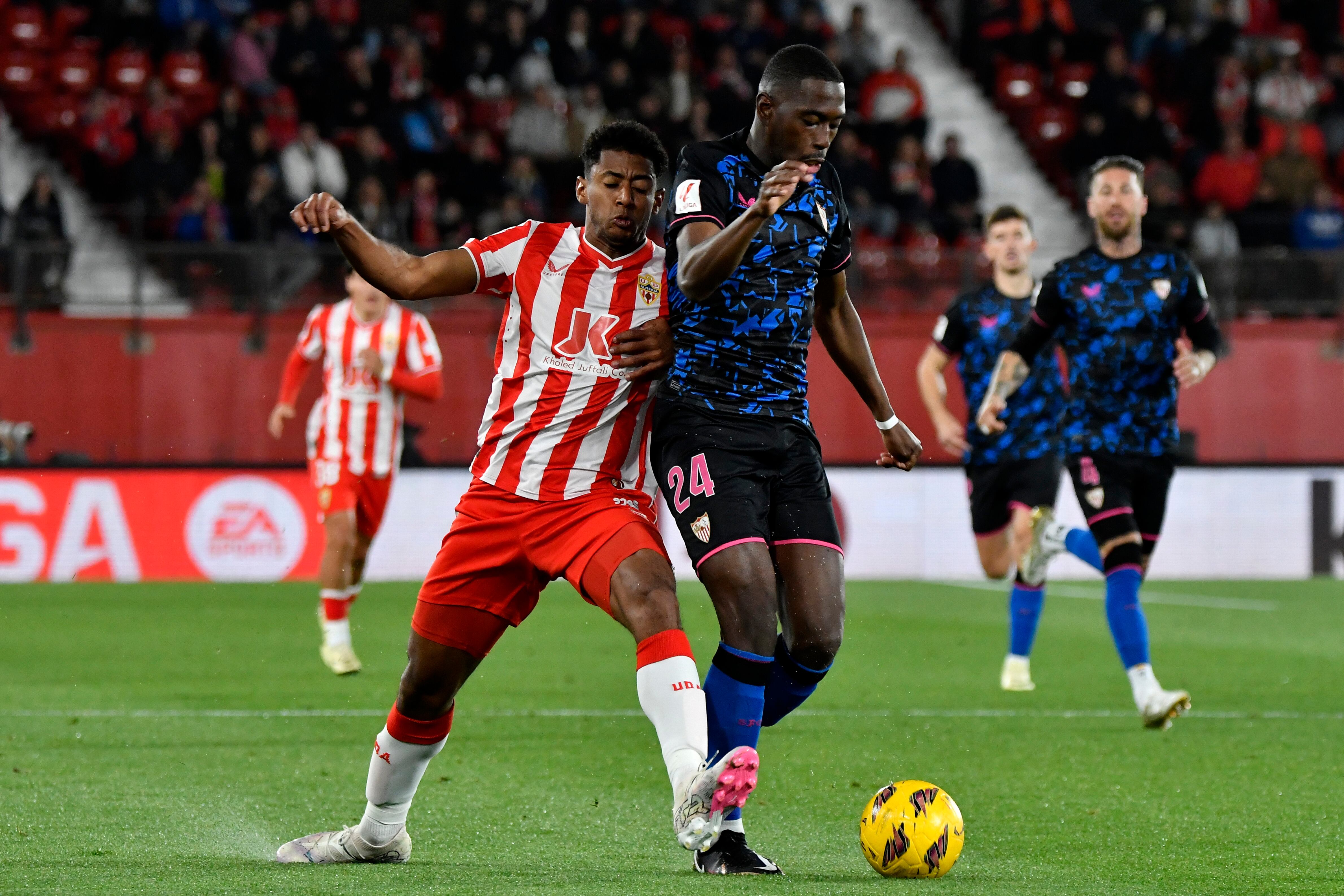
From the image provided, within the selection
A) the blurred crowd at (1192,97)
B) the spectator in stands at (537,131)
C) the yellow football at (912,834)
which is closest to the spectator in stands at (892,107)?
the blurred crowd at (1192,97)

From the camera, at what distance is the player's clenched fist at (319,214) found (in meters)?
4.17

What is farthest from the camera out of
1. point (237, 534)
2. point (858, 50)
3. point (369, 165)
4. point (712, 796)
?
point (858, 50)

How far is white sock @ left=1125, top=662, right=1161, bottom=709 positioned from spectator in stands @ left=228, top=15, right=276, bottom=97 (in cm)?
1380

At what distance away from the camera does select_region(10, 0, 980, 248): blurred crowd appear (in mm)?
16969

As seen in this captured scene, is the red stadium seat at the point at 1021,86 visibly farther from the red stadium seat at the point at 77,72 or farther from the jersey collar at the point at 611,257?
the jersey collar at the point at 611,257

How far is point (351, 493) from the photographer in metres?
9.63

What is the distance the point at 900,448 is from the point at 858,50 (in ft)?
53.2

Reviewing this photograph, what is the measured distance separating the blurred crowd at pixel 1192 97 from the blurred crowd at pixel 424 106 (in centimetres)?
193

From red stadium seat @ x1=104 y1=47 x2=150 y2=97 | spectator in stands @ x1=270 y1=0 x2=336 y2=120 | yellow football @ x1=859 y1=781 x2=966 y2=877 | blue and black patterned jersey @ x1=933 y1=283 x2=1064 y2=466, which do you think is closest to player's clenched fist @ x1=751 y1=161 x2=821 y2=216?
yellow football @ x1=859 y1=781 x2=966 y2=877

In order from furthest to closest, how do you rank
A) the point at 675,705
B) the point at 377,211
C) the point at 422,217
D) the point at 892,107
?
the point at 892,107
the point at 422,217
the point at 377,211
the point at 675,705

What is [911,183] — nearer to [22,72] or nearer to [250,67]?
[250,67]

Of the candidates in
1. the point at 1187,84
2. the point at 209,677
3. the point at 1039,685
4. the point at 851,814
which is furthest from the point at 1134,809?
the point at 1187,84

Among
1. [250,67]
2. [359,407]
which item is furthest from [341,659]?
[250,67]

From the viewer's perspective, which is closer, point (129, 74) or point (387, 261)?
point (387, 261)
